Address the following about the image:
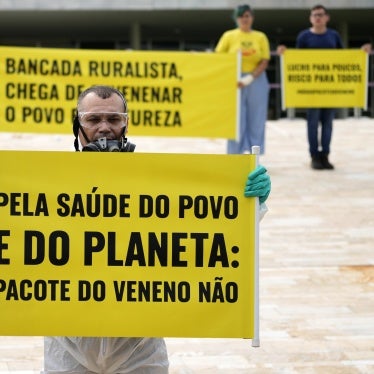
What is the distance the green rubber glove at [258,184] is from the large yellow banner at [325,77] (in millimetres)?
9941

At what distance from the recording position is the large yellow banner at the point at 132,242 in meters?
3.81

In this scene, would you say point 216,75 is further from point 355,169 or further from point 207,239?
point 207,239

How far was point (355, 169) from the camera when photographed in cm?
1320

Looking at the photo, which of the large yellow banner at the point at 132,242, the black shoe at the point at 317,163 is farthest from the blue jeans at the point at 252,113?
the large yellow banner at the point at 132,242

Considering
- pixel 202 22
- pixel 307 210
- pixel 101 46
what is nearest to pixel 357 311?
pixel 307 210

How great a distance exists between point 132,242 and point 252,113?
8.94 meters

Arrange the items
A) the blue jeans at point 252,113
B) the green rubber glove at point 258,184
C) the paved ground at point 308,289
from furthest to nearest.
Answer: the blue jeans at point 252,113
the paved ground at point 308,289
the green rubber glove at point 258,184

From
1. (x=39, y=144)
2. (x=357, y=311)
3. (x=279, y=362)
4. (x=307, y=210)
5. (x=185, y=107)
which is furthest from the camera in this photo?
(x=39, y=144)

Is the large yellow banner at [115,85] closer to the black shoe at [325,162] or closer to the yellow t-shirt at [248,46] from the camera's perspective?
the yellow t-shirt at [248,46]

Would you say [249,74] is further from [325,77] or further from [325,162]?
[325,77]

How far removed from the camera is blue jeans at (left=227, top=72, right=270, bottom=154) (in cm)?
1259

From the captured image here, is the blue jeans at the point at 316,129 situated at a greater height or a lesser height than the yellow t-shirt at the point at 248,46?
lesser

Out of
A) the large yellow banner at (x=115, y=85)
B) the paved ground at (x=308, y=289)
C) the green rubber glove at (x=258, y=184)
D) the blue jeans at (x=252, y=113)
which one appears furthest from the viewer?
the blue jeans at (x=252, y=113)

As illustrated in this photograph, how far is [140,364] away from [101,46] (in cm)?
3596
